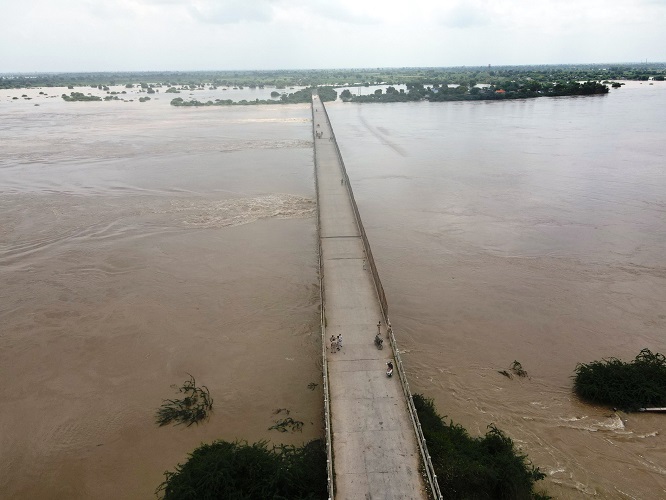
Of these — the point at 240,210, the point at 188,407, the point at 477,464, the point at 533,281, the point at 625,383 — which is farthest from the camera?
the point at 240,210

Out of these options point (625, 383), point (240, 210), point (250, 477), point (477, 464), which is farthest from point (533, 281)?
point (240, 210)

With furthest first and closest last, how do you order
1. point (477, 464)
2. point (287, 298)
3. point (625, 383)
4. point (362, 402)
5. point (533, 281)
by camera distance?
point (533, 281), point (287, 298), point (625, 383), point (362, 402), point (477, 464)

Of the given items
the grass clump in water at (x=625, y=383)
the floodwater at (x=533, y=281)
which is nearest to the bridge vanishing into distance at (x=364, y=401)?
the floodwater at (x=533, y=281)

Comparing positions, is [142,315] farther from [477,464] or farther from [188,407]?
[477,464]

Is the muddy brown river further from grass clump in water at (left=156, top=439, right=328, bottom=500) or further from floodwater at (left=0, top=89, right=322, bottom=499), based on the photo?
grass clump in water at (left=156, top=439, right=328, bottom=500)

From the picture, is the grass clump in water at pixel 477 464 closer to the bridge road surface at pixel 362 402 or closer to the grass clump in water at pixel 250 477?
the bridge road surface at pixel 362 402

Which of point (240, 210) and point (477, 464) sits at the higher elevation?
point (240, 210)

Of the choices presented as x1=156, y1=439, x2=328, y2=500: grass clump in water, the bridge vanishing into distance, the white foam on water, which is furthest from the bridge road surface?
the white foam on water
